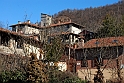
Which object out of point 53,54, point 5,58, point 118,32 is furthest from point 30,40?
point 118,32

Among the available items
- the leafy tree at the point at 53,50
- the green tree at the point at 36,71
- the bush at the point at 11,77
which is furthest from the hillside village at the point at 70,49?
the bush at the point at 11,77

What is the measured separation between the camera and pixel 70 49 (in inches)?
1539

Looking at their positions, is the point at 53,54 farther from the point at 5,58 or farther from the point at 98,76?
the point at 5,58

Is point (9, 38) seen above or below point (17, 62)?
above

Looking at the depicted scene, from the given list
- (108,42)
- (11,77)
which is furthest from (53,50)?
(108,42)

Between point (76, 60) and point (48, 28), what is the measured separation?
21.0 meters

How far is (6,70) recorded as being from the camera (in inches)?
923

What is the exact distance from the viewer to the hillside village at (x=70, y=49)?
19031 millimetres

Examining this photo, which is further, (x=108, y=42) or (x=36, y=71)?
(x=108, y=42)

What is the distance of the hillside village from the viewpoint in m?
19.0

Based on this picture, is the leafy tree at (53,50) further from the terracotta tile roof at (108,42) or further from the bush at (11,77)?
the terracotta tile roof at (108,42)

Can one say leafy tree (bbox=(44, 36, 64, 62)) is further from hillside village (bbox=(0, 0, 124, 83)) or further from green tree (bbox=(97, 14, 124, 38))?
green tree (bbox=(97, 14, 124, 38))

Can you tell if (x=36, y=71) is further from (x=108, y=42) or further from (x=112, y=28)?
(x=112, y=28)

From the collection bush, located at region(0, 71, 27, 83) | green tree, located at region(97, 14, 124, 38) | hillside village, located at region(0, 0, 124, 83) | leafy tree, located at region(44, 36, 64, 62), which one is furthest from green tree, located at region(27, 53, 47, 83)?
green tree, located at region(97, 14, 124, 38)
